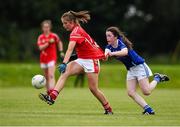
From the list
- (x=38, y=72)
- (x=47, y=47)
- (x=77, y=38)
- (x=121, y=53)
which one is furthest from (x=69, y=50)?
(x=38, y=72)

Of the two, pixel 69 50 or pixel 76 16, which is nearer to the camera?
pixel 69 50

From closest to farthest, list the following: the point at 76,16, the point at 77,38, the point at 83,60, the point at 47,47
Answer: the point at 77,38
the point at 83,60
the point at 76,16
the point at 47,47

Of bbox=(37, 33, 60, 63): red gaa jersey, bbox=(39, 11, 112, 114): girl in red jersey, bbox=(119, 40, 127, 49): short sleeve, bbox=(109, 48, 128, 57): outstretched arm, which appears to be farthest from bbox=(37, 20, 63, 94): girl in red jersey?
bbox=(109, 48, 128, 57): outstretched arm

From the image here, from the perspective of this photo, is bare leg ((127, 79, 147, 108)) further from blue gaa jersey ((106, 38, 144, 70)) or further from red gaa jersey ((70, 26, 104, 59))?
red gaa jersey ((70, 26, 104, 59))

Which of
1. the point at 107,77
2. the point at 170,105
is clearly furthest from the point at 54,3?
the point at 170,105

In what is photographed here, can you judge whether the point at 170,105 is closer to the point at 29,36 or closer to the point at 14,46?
the point at 14,46

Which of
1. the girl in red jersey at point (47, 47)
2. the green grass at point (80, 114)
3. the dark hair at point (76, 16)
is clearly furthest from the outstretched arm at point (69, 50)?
the girl in red jersey at point (47, 47)

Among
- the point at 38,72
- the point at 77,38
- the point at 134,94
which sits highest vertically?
the point at 38,72

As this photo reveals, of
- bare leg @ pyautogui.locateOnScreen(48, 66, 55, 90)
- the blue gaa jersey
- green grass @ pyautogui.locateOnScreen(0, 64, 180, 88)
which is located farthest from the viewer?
green grass @ pyautogui.locateOnScreen(0, 64, 180, 88)

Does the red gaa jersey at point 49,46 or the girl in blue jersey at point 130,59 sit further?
the red gaa jersey at point 49,46

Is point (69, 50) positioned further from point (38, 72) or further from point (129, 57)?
point (38, 72)

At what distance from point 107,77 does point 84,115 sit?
62.3ft

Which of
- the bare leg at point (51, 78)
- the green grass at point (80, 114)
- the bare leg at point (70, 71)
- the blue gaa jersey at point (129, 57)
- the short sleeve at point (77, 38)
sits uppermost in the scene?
the bare leg at point (51, 78)

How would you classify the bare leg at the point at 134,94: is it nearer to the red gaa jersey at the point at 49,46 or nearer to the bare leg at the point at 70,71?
the bare leg at the point at 70,71
